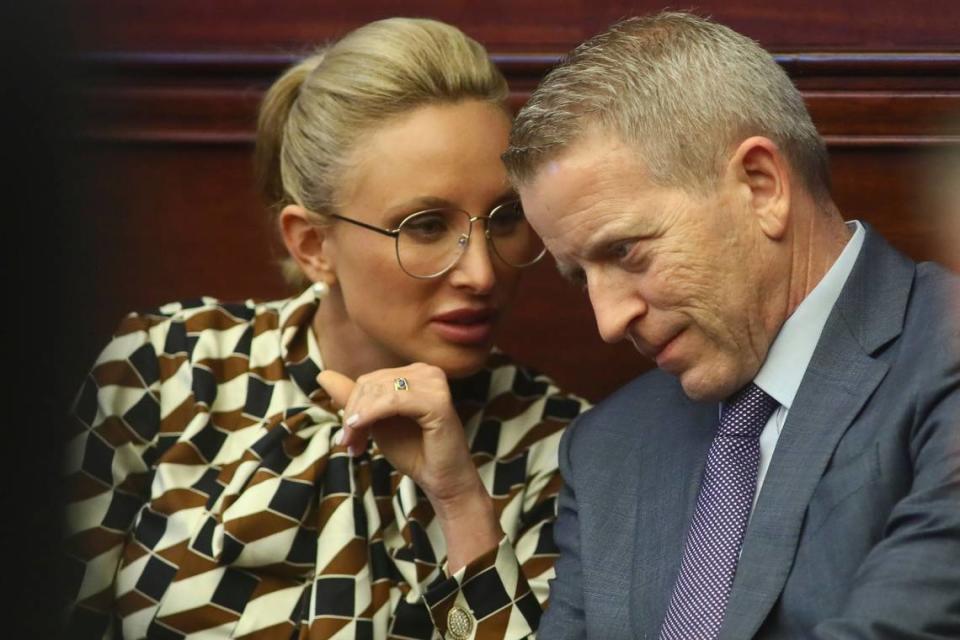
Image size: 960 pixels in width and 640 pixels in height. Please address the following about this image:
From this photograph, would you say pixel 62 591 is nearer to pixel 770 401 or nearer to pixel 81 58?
pixel 81 58

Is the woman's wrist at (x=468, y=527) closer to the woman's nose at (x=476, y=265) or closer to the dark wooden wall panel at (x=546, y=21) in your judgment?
the woman's nose at (x=476, y=265)

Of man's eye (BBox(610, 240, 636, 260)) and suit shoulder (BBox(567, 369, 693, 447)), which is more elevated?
man's eye (BBox(610, 240, 636, 260))

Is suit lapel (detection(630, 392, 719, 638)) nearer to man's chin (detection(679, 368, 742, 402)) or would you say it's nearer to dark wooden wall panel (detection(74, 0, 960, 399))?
man's chin (detection(679, 368, 742, 402))

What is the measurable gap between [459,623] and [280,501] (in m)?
0.34

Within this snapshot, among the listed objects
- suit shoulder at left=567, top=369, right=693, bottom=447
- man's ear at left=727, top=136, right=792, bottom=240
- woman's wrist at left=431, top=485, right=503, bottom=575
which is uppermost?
man's ear at left=727, top=136, right=792, bottom=240

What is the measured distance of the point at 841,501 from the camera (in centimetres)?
122

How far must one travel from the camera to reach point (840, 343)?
51.3 inches

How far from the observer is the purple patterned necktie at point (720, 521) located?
133 centimetres

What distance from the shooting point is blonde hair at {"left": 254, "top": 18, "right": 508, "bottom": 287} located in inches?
73.0

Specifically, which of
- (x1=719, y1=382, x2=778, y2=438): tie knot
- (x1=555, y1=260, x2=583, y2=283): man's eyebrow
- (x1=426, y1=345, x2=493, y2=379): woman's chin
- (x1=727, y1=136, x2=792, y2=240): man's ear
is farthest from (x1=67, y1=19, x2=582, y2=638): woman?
(x1=727, y1=136, x2=792, y2=240): man's ear

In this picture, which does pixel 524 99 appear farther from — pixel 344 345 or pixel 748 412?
pixel 748 412

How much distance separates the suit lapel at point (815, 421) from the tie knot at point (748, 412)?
88 millimetres

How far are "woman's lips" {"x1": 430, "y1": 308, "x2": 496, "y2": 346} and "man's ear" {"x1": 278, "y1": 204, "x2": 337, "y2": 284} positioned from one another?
230mm

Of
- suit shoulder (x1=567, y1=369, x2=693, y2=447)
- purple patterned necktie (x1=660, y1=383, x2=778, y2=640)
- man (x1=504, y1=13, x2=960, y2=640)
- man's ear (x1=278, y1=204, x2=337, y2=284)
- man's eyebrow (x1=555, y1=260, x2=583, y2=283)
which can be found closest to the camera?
man (x1=504, y1=13, x2=960, y2=640)
